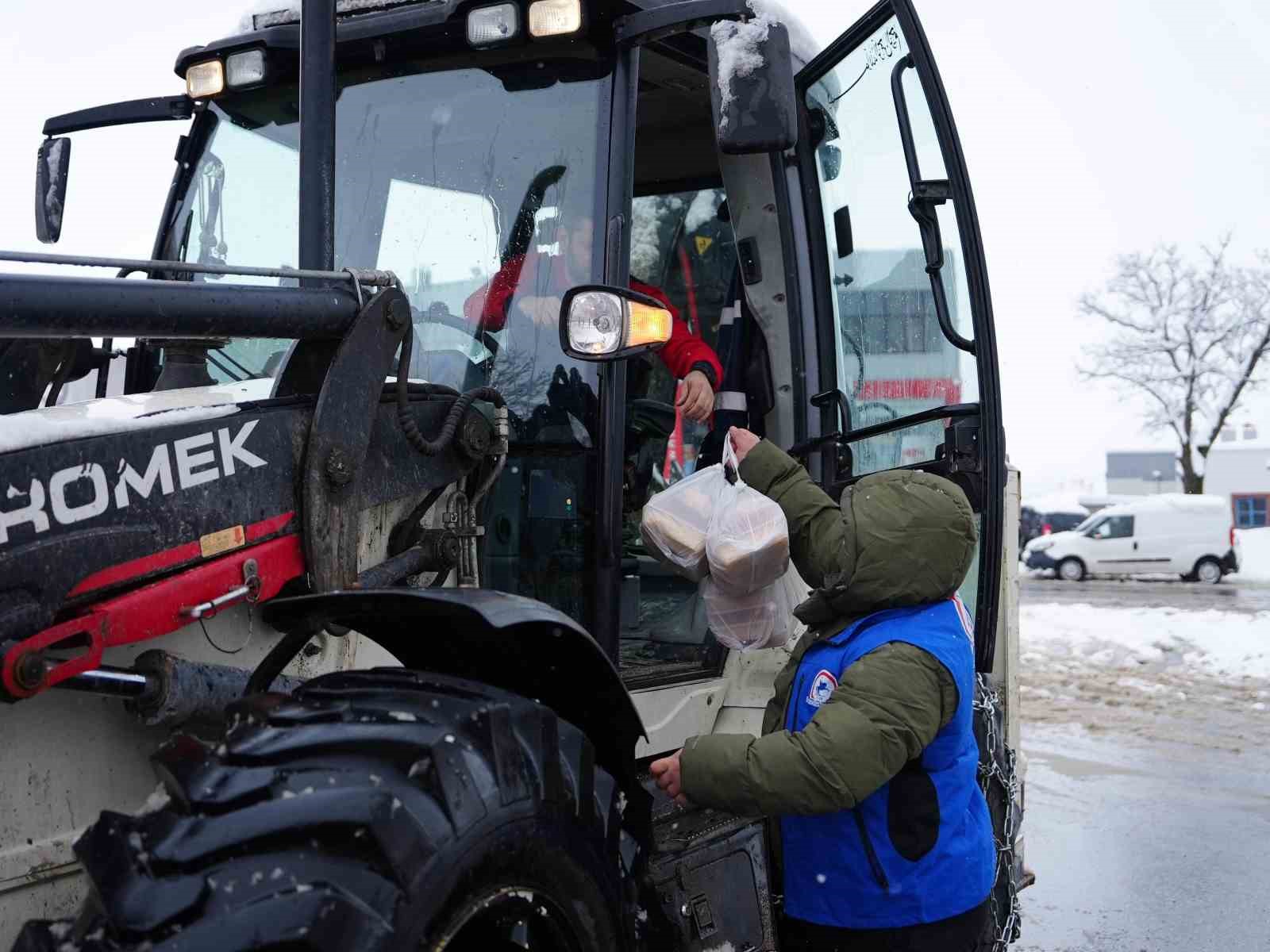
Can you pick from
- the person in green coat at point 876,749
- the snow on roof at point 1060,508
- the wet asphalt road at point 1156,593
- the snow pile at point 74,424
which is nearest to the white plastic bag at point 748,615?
the person in green coat at point 876,749

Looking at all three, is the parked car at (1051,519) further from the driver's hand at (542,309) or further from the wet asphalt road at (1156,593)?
the driver's hand at (542,309)

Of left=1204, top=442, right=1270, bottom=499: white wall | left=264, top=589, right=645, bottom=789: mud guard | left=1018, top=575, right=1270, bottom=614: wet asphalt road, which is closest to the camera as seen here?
left=264, top=589, right=645, bottom=789: mud guard

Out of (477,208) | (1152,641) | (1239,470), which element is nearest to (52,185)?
(477,208)

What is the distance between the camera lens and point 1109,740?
821 cm

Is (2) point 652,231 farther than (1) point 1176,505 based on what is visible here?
No

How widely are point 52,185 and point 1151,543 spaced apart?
2250cm

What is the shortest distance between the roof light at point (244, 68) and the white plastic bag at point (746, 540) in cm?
169

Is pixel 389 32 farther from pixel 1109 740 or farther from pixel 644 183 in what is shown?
pixel 1109 740

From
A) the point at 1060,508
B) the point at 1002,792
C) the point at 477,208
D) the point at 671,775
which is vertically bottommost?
the point at 1060,508

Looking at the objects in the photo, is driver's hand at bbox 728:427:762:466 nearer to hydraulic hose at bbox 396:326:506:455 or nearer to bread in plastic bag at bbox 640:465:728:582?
bread in plastic bag at bbox 640:465:728:582

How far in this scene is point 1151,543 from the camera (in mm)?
23156

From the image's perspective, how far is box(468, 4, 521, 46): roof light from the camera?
2.99 metres

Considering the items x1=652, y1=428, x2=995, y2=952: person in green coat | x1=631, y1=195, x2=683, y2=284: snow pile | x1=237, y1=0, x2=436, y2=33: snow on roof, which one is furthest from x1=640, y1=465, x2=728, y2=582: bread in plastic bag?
x1=631, y1=195, x2=683, y2=284: snow pile

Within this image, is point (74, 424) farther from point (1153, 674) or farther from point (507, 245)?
point (1153, 674)
